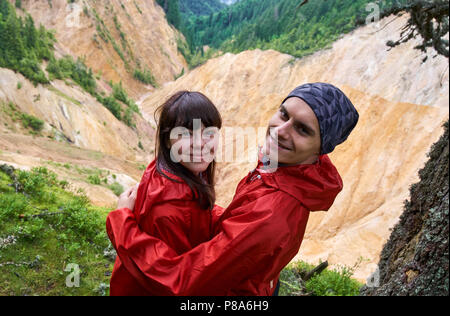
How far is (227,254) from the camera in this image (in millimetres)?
1435

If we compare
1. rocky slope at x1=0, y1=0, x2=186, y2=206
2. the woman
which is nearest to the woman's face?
the woman

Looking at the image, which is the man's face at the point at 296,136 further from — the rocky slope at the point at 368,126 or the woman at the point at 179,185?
the rocky slope at the point at 368,126

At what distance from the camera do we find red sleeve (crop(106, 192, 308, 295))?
1436 millimetres

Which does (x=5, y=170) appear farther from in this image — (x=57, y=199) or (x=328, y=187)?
(x=328, y=187)

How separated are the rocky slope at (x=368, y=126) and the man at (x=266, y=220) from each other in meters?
6.45

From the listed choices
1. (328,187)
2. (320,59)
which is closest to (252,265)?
(328,187)

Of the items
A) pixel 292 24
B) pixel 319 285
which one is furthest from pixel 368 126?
pixel 292 24

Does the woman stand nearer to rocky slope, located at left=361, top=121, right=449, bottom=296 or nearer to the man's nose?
the man's nose

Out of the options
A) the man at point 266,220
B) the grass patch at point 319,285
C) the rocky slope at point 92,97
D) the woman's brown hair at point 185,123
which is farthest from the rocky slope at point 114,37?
the man at point 266,220

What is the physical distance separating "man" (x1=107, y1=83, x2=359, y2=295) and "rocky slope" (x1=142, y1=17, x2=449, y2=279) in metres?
6.45

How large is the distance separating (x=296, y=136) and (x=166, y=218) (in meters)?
0.83

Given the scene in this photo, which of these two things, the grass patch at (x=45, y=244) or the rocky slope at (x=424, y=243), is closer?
the rocky slope at (x=424, y=243)

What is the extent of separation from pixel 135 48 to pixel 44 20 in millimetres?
9829

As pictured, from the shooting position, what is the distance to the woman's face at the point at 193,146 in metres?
1.83
